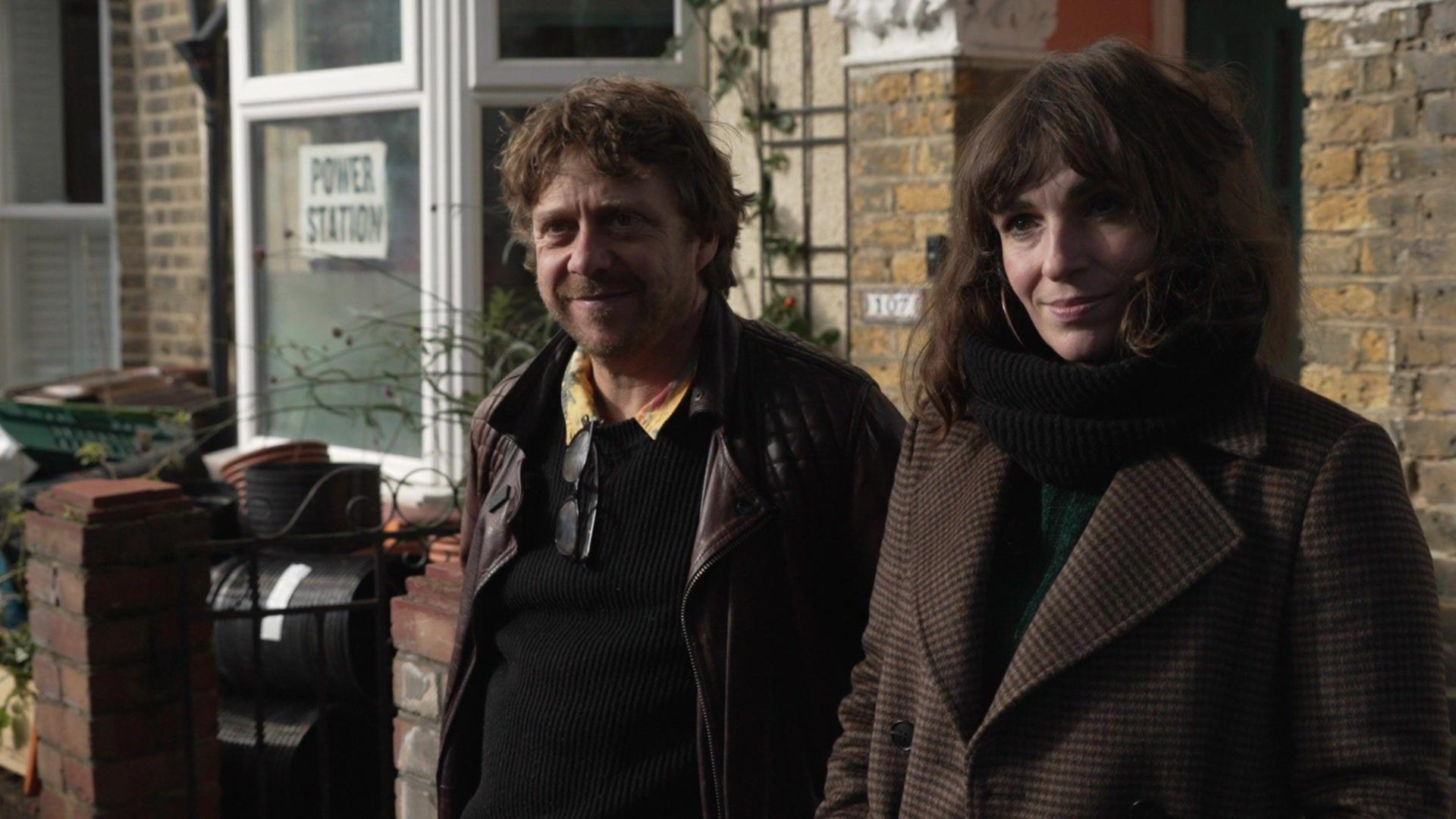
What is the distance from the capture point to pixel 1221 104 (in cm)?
175

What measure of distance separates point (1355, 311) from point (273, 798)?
291 centimetres

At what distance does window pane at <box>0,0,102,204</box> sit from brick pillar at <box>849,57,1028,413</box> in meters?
6.59

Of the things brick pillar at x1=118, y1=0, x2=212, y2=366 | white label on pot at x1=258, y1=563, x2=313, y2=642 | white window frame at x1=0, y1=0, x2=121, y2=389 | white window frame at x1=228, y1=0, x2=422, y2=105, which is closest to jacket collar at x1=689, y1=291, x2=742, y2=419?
white label on pot at x1=258, y1=563, x2=313, y2=642

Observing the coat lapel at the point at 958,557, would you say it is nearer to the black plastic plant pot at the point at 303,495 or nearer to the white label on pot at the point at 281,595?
the white label on pot at the point at 281,595

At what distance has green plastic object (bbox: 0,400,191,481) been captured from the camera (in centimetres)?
728

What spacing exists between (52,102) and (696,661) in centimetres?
907

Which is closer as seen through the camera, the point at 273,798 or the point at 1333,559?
the point at 1333,559

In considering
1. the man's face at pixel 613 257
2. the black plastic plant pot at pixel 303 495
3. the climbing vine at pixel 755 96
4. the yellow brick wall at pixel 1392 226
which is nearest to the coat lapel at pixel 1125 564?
the man's face at pixel 613 257

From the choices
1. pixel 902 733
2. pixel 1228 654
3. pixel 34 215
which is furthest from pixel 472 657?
pixel 34 215

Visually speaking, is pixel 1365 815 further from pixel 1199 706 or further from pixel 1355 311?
pixel 1355 311

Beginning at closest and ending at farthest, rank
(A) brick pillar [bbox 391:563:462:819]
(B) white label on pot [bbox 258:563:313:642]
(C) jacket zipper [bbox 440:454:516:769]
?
1. (C) jacket zipper [bbox 440:454:516:769]
2. (A) brick pillar [bbox 391:563:462:819]
3. (B) white label on pot [bbox 258:563:313:642]

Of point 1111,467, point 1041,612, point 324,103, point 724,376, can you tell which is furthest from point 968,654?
point 324,103

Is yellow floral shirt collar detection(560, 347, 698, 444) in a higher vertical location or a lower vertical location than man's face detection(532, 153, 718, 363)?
lower

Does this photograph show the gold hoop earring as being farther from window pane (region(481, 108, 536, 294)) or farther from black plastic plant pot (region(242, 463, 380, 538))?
window pane (region(481, 108, 536, 294))
